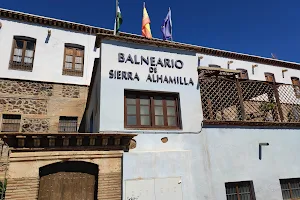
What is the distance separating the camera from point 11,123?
12055 millimetres

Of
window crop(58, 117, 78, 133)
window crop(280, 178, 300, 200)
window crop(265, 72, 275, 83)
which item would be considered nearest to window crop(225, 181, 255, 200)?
window crop(280, 178, 300, 200)

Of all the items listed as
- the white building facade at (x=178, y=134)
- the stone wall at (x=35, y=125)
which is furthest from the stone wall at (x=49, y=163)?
the stone wall at (x=35, y=125)

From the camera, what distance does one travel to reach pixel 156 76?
7523mm

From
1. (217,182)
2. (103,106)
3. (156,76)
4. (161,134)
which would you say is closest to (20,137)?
(103,106)

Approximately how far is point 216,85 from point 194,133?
228 cm

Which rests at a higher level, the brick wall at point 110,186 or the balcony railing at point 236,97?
the balcony railing at point 236,97

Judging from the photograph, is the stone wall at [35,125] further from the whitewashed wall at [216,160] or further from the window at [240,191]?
the window at [240,191]

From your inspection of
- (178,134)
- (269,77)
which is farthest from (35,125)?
(269,77)

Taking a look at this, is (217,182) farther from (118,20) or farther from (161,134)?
(118,20)

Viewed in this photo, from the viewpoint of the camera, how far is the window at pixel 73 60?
1379cm

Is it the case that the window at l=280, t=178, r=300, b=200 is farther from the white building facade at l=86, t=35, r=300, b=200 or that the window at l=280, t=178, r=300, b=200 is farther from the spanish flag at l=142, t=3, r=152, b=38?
the spanish flag at l=142, t=3, r=152, b=38

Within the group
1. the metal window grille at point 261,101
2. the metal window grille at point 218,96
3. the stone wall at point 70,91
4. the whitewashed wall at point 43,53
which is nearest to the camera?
the metal window grille at point 218,96

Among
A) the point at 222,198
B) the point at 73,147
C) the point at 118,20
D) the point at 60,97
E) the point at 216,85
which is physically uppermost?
the point at 118,20

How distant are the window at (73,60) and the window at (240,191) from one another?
34.8 ft
